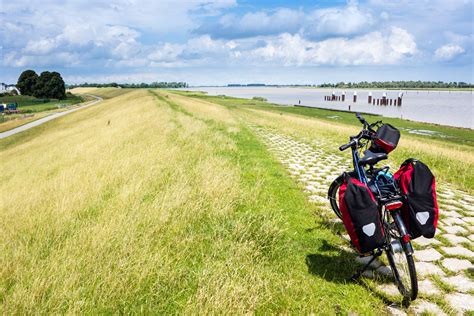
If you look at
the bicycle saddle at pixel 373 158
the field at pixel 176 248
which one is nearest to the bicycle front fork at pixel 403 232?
the bicycle saddle at pixel 373 158

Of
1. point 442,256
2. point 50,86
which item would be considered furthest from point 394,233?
point 50,86

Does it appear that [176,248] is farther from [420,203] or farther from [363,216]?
[420,203]

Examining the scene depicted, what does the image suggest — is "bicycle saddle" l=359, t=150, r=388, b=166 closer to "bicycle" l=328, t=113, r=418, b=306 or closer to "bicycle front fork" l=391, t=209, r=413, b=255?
"bicycle" l=328, t=113, r=418, b=306

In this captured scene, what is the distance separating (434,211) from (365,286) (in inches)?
49.3

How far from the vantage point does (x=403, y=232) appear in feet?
10.9

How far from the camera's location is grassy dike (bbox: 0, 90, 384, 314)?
3285 mm

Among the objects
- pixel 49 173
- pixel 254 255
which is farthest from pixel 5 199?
pixel 254 255

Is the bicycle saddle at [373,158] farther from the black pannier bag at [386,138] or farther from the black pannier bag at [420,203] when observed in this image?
the black pannier bag at [420,203]

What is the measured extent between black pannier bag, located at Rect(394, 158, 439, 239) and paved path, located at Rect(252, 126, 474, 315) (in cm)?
84

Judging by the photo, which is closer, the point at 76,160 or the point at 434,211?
the point at 434,211

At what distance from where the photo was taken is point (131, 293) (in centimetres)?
333

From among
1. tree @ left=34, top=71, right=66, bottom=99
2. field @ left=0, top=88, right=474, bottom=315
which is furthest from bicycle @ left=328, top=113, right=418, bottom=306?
tree @ left=34, top=71, right=66, bottom=99

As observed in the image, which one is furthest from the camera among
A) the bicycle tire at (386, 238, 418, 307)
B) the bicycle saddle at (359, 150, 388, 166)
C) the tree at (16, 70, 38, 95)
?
the tree at (16, 70, 38, 95)

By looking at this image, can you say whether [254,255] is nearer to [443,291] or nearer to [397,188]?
[397,188]
